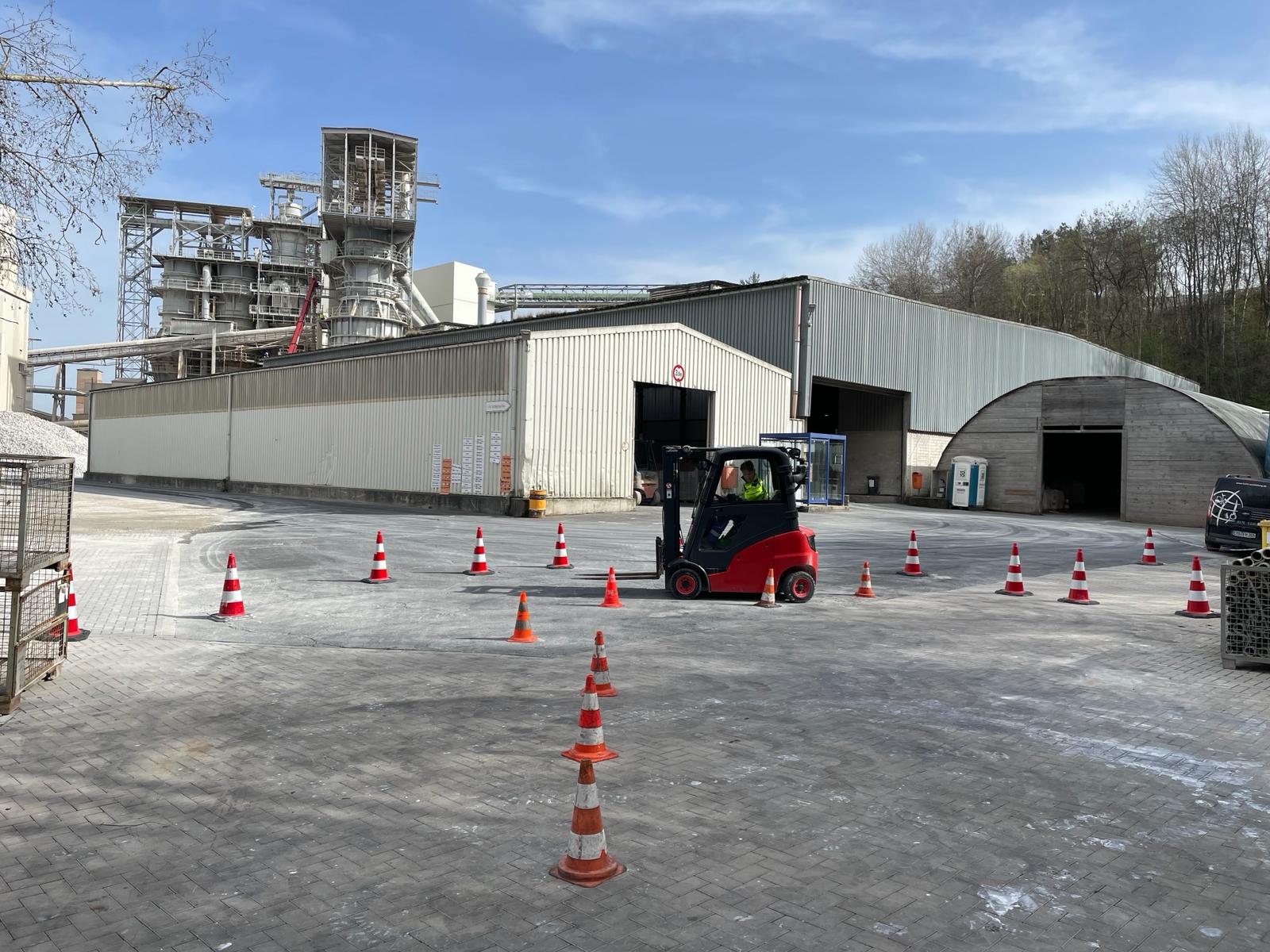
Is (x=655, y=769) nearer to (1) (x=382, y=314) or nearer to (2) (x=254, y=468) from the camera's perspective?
(2) (x=254, y=468)

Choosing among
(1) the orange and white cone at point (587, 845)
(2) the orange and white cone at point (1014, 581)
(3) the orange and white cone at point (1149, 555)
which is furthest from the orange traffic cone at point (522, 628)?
(3) the orange and white cone at point (1149, 555)

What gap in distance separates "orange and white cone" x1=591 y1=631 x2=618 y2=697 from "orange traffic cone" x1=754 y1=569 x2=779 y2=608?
5.01 meters

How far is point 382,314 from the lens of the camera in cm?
5788

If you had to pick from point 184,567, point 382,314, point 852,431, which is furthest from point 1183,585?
point 382,314

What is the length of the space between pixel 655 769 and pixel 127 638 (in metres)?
7.02

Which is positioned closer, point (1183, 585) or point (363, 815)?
point (363, 815)

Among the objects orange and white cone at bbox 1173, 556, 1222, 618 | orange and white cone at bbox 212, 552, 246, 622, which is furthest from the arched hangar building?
orange and white cone at bbox 1173, 556, 1222, 618

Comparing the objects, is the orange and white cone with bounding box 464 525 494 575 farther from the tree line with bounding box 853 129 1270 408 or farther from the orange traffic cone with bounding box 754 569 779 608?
the tree line with bounding box 853 129 1270 408

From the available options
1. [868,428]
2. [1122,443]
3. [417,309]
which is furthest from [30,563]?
[417,309]

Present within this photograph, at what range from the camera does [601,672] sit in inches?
274

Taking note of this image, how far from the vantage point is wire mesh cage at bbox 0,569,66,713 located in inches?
267

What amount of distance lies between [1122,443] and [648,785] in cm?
3555

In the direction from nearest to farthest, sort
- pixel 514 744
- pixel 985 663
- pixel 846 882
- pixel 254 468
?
pixel 846 882
pixel 514 744
pixel 985 663
pixel 254 468

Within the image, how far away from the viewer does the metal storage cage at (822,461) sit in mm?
34438
